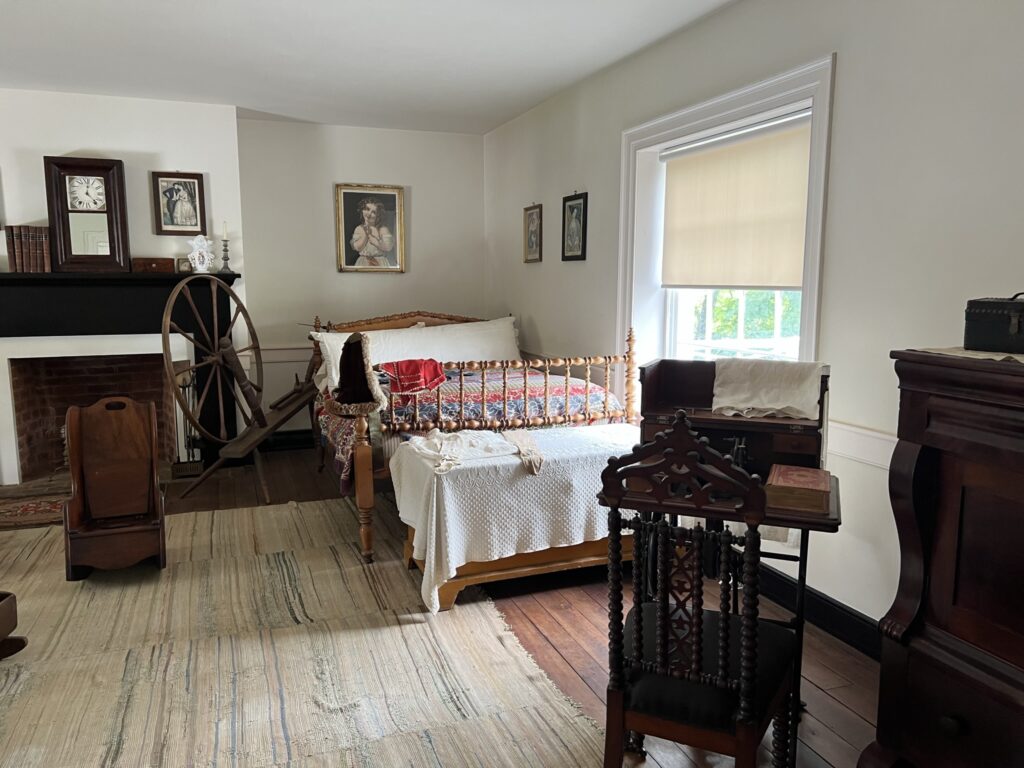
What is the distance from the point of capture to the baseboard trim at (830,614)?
2705 millimetres

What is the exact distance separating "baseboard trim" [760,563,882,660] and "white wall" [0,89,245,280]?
4.28 metres

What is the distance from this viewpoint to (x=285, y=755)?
7.14 feet

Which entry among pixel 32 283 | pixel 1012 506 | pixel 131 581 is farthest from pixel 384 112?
pixel 1012 506

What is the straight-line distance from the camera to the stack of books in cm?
485

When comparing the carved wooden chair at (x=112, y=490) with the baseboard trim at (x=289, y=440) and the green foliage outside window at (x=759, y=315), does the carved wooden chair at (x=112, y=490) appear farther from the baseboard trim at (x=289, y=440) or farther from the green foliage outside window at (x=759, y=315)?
the green foliage outside window at (x=759, y=315)

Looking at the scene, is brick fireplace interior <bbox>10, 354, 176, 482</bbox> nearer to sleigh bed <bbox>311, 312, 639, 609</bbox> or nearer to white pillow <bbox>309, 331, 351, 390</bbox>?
white pillow <bbox>309, 331, 351, 390</bbox>

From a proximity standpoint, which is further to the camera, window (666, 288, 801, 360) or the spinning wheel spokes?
the spinning wheel spokes

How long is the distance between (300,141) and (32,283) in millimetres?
2216

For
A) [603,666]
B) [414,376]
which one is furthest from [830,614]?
[414,376]

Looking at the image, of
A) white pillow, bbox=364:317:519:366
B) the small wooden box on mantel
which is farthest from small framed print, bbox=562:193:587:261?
the small wooden box on mantel

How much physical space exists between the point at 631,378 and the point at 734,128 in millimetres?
1428

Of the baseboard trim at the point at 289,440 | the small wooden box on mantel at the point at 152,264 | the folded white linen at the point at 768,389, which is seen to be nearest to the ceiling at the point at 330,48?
the small wooden box on mantel at the point at 152,264

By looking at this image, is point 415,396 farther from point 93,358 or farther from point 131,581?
point 93,358

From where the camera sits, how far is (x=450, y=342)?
538 cm
